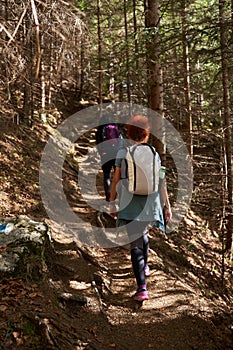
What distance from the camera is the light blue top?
16.2ft

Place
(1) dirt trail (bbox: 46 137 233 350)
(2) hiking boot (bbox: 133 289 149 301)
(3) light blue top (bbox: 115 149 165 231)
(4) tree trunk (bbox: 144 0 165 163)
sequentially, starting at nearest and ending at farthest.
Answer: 1. (1) dirt trail (bbox: 46 137 233 350)
2. (3) light blue top (bbox: 115 149 165 231)
3. (2) hiking boot (bbox: 133 289 149 301)
4. (4) tree trunk (bbox: 144 0 165 163)

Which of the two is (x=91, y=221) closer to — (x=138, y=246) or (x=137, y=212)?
(x=138, y=246)

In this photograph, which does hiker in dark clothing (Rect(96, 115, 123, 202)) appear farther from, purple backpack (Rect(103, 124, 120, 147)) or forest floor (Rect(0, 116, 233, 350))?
forest floor (Rect(0, 116, 233, 350))

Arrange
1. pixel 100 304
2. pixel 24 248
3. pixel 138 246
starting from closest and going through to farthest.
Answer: pixel 24 248, pixel 100 304, pixel 138 246

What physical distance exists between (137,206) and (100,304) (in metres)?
1.46

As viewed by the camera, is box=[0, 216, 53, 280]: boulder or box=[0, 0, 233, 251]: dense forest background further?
box=[0, 0, 233, 251]: dense forest background

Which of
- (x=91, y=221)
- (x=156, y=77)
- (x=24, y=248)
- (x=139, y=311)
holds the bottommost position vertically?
(x=139, y=311)

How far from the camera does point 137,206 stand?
4.95 metres

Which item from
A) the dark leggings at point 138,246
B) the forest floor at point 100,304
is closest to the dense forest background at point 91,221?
the forest floor at point 100,304

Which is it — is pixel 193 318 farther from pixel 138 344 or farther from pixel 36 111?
pixel 36 111

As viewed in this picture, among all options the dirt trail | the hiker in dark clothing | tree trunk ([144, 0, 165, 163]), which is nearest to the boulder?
the dirt trail

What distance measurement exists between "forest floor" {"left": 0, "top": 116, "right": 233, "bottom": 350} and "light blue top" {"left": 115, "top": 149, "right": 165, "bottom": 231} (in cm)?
126

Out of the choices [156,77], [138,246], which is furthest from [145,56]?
[138,246]

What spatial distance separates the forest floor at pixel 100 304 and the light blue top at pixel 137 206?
1.26 metres
